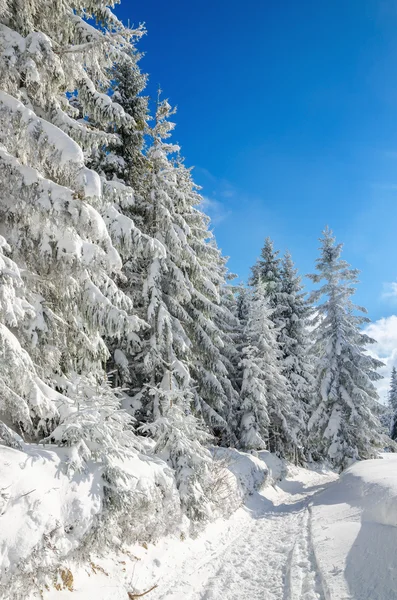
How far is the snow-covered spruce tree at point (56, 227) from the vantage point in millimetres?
5676

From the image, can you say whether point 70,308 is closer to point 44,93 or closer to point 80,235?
point 80,235

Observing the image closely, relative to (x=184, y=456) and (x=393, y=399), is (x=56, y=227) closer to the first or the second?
(x=184, y=456)

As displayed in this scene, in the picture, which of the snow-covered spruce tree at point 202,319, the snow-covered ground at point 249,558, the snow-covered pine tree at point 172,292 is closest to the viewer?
the snow-covered ground at point 249,558

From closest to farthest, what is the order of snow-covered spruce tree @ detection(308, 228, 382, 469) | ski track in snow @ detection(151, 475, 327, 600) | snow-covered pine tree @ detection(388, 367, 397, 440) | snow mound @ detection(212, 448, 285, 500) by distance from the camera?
ski track in snow @ detection(151, 475, 327, 600)
snow mound @ detection(212, 448, 285, 500)
snow-covered spruce tree @ detection(308, 228, 382, 469)
snow-covered pine tree @ detection(388, 367, 397, 440)

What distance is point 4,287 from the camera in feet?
15.5

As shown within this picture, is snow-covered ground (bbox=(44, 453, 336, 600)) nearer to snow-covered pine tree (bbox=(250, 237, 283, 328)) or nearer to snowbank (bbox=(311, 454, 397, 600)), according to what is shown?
snowbank (bbox=(311, 454, 397, 600))

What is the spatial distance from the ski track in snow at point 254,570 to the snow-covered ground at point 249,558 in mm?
17

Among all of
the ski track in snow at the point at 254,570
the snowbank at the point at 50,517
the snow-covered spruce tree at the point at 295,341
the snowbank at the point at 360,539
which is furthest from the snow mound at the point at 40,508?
the snow-covered spruce tree at the point at 295,341

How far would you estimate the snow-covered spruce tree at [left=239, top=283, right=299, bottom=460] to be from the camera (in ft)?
65.0

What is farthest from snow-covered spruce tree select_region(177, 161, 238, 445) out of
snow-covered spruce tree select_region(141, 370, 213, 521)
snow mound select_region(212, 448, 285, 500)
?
snow-covered spruce tree select_region(141, 370, 213, 521)

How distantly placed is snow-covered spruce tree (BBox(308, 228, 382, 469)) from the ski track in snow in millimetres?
10528

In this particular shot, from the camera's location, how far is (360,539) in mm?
6895

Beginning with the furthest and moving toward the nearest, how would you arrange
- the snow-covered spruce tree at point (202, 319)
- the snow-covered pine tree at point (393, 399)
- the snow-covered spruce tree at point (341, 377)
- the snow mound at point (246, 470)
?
the snow-covered pine tree at point (393, 399) → the snow-covered spruce tree at point (341, 377) → the snow-covered spruce tree at point (202, 319) → the snow mound at point (246, 470)

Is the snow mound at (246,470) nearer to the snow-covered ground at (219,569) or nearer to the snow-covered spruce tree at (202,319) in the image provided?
the snow-covered spruce tree at (202,319)
